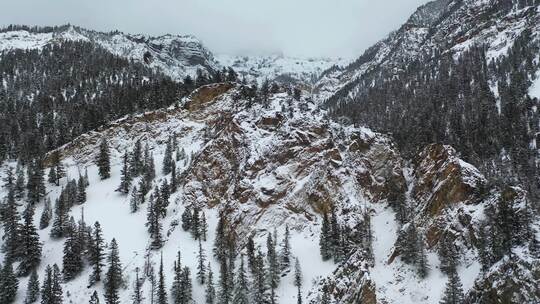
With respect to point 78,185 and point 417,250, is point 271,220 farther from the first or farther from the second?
point 78,185

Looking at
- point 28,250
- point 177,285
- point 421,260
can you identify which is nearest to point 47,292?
point 28,250

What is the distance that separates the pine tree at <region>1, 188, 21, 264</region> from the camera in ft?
315

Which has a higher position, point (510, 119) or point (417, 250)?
point (510, 119)

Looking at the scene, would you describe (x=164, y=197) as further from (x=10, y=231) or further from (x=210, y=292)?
(x=10, y=231)

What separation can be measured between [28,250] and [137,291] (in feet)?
89.7

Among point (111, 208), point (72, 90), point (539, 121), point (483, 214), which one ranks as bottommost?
point (483, 214)

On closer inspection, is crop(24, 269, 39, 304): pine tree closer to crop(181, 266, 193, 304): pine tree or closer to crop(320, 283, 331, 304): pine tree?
crop(181, 266, 193, 304): pine tree

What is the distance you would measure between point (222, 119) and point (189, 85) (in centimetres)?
4185

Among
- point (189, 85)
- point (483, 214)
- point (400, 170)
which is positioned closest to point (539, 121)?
point (400, 170)

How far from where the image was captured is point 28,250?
9519 cm

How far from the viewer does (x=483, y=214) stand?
7856cm

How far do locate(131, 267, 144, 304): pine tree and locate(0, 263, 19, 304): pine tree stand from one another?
20499mm

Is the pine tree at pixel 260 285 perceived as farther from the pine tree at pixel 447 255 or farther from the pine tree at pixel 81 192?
the pine tree at pixel 81 192

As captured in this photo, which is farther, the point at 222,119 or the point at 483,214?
the point at 222,119
